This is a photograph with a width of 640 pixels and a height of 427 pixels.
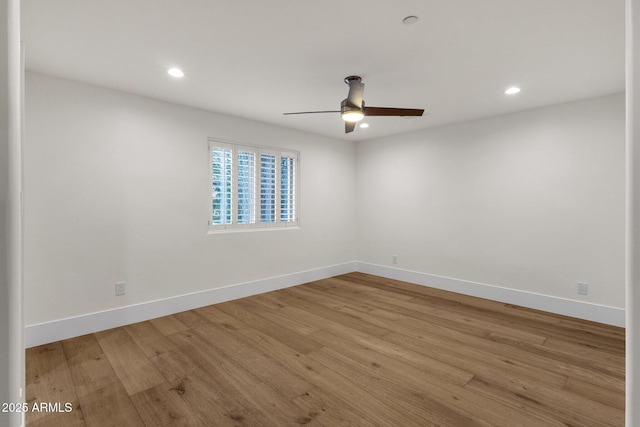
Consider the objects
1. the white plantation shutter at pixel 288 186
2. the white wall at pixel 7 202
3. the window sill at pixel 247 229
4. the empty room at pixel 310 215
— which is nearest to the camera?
the white wall at pixel 7 202

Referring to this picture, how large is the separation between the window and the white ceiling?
2.78 ft

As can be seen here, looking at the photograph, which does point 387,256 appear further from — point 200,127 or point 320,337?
point 200,127

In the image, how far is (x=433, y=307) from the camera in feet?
12.5

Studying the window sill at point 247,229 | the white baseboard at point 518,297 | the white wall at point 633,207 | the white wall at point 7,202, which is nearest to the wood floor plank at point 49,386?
the white wall at point 7,202

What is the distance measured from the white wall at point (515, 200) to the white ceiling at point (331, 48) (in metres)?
0.50

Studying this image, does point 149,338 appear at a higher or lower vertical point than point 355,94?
lower

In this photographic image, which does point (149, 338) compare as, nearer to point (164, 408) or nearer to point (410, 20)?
point (164, 408)

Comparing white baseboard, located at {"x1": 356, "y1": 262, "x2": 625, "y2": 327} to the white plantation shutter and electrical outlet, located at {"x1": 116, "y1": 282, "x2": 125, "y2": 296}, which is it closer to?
the white plantation shutter

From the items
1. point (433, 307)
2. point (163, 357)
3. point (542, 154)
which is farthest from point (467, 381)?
point (542, 154)

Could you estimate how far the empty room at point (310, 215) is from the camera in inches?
76.3

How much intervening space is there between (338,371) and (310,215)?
3.03m

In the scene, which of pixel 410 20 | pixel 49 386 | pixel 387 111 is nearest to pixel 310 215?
pixel 387 111

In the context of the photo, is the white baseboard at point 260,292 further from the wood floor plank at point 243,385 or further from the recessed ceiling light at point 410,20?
the recessed ceiling light at point 410,20

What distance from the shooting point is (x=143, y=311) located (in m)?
3.34
